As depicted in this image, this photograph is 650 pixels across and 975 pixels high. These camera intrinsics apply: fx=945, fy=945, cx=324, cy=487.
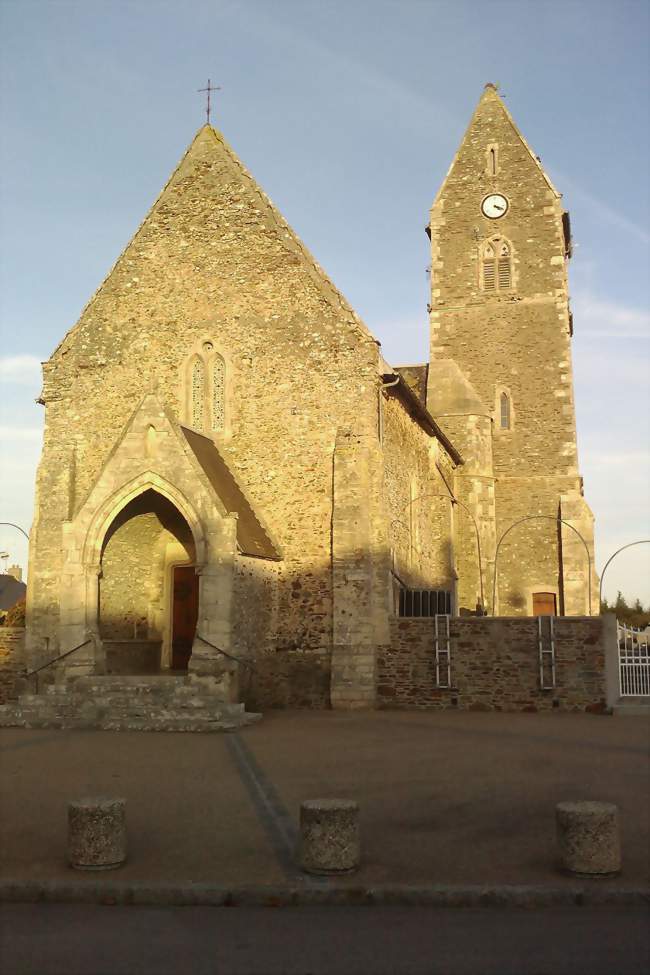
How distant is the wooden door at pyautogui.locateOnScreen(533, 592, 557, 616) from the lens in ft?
108

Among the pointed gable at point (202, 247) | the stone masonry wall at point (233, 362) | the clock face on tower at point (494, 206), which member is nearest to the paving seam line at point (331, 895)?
the stone masonry wall at point (233, 362)

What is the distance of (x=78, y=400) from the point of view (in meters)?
21.3

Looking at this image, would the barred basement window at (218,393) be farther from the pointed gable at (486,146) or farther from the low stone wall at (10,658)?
the pointed gable at (486,146)

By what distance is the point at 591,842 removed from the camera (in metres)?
6.89

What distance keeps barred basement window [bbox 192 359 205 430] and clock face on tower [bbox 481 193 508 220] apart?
20272 mm

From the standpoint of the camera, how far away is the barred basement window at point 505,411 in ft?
115

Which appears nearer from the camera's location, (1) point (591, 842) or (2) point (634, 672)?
(1) point (591, 842)

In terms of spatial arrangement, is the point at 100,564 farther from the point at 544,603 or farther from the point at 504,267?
the point at 504,267

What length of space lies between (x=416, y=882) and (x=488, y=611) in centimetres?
2599

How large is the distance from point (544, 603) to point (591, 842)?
88.6ft

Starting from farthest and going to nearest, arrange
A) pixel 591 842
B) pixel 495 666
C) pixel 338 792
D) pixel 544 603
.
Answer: pixel 544 603 → pixel 495 666 → pixel 338 792 → pixel 591 842

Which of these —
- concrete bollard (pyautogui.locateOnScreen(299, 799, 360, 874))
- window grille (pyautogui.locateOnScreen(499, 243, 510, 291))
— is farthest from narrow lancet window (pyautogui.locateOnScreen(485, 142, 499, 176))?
concrete bollard (pyautogui.locateOnScreen(299, 799, 360, 874))

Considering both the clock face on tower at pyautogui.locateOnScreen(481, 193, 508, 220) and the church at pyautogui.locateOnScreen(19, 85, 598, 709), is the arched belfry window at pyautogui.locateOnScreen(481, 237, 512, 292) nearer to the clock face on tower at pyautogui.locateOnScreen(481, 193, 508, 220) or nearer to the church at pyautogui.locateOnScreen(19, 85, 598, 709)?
the clock face on tower at pyautogui.locateOnScreen(481, 193, 508, 220)

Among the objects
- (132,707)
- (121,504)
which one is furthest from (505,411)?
(132,707)
